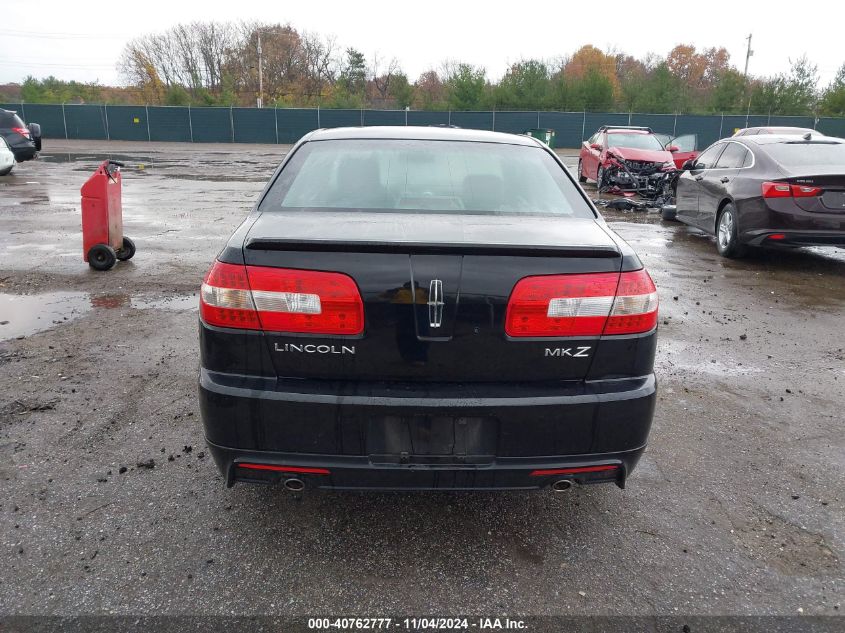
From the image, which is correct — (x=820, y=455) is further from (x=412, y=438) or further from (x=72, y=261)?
(x=72, y=261)

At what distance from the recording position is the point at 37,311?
566 centimetres

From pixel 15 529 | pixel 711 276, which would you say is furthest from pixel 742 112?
pixel 15 529

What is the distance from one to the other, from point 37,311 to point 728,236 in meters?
7.84

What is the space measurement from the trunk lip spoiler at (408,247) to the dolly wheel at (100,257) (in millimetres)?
5523

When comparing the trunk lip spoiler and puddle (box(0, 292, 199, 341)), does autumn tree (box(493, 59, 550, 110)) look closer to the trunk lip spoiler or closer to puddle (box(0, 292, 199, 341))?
puddle (box(0, 292, 199, 341))

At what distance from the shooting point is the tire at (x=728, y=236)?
8.05 meters

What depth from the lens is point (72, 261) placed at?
299 inches

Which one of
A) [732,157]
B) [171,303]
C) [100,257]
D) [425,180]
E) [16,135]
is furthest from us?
[16,135]

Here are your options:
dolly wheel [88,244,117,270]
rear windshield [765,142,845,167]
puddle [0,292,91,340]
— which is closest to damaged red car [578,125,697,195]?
rear windshield [765,142,845,167]

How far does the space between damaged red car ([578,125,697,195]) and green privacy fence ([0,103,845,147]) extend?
2754cm

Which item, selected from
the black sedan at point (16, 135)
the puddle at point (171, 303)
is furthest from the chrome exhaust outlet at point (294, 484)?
the black sedan at point (16, 135)

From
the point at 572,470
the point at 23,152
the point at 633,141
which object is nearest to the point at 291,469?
the point at 572,470

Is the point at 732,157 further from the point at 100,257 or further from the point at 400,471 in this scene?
the point at 400,471

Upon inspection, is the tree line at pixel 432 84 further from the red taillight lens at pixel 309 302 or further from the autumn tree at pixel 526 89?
the red taillight lens at pixel 309 302
